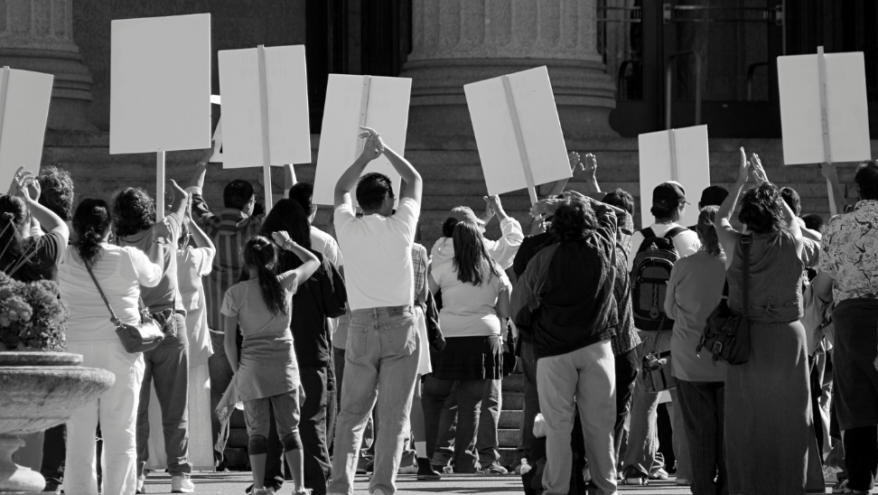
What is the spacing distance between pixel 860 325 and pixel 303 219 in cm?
292

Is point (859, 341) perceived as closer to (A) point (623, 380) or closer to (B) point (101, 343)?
(A) point (623, 380)

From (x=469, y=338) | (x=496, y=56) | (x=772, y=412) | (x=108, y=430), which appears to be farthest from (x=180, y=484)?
(x=496, y=56)

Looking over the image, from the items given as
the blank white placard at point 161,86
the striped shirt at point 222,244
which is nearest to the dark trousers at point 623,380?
the striped shirt at point 222,244

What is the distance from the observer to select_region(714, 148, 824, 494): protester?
28.6ft

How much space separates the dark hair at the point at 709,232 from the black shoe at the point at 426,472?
2.59 metres

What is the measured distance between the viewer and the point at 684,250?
996 centimetres

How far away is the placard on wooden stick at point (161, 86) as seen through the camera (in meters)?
10.4

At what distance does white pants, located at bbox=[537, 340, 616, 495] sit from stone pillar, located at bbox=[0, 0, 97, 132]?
8.24 metres

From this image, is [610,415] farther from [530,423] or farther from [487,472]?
[487,472]

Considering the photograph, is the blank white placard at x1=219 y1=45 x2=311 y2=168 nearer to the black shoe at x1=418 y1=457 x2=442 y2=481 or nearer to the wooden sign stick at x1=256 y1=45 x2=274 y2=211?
the wooden sign stick at x1=256 y1=45 x2=274 y2=211

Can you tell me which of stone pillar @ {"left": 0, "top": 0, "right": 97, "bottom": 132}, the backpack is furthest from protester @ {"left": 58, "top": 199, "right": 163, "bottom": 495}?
stone pillar @ {"left": 0, "top": 0, "right": 97, "bottom": 132}

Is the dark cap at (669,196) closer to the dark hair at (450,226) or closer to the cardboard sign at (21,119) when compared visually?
the dark hair at (450,226)

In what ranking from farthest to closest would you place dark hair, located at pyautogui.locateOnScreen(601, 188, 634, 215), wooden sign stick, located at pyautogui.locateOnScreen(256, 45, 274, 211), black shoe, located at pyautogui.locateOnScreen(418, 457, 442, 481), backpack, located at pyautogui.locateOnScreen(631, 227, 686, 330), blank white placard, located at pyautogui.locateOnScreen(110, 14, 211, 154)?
wooden sign stick, located at pyautogui.locateOnScreen(256, 45, 274, 211), black shoe, located at pyautogui.locateOnScreen(418, 457, 442, 481), blank white placard, located at pyautogui.locateOnScreen(110, 14, 211, 154), dark hair, located at pyautogui.locateOnScreen(601, 188, 634, 215), backpack, located at pyautogui.locateOnScreen(631, 227, 686, 330)

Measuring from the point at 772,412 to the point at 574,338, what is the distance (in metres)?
1.06
